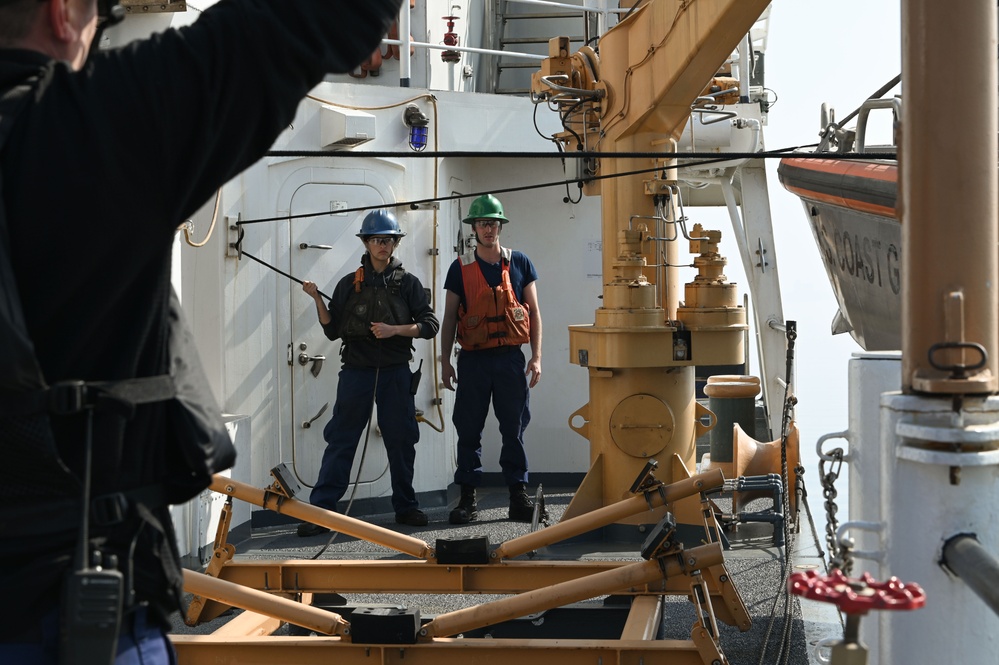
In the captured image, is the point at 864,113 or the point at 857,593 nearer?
the point at 857,593

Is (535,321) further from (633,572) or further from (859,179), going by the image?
(633,572)

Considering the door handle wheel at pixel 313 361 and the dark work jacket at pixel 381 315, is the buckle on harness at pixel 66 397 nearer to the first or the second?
the dark work jacket at pixel 381 315

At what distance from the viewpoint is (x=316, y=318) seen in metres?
7.61

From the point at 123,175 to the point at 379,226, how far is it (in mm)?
5808

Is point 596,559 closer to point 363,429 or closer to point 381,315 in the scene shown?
point 363,429

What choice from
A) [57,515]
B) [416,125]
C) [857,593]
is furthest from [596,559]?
[57,515]

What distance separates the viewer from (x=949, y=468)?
6.24ft

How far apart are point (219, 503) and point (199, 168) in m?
5.05

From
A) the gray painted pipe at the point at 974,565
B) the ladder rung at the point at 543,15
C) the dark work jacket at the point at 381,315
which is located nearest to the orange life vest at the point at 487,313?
the dark work jacket at the point at 381,315

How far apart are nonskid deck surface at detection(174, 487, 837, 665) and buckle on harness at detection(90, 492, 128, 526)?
2.57m

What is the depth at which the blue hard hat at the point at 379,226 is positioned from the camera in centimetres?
716

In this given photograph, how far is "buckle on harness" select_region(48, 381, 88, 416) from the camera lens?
1417 mm

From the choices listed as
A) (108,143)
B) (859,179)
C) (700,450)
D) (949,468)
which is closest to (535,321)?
(859,179)

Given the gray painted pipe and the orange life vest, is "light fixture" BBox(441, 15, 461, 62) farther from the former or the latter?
the gray painted pipe
